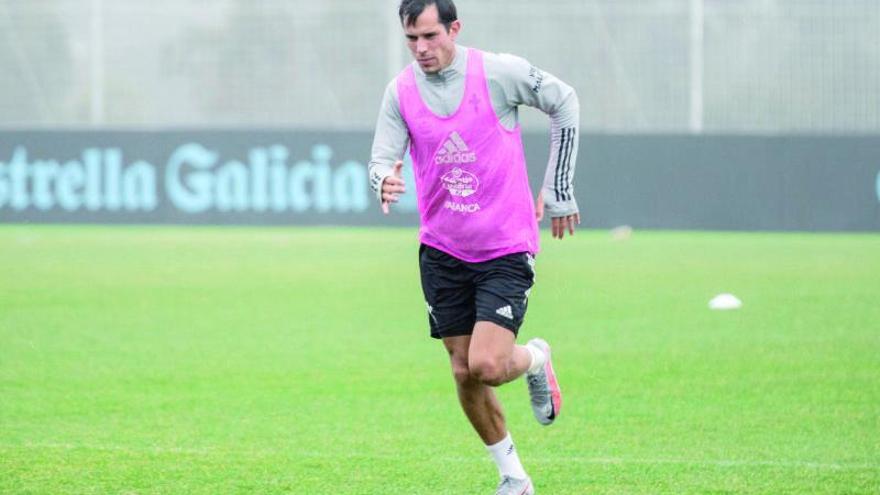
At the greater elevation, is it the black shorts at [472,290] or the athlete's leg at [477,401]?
the black shorts at [472,290]

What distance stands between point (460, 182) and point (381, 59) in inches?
946

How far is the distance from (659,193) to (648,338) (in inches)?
525

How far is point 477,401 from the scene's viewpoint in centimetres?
760

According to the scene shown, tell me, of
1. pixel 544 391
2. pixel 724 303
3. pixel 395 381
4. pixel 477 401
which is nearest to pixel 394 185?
pixel 477 401

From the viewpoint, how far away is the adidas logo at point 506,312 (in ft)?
24.4

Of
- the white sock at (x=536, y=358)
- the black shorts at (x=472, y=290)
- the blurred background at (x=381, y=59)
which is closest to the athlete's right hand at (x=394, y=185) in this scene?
the black shorts at (x=472, y=290)

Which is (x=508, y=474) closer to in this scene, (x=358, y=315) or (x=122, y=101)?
(x=358, y=315)

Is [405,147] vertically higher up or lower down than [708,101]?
higher up

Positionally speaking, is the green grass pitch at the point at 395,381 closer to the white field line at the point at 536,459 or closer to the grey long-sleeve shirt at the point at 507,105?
the white field line at the point at 536,459

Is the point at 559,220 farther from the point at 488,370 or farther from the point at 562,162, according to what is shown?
the point at 488,370

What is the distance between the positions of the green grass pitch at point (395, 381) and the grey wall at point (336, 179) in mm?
5530

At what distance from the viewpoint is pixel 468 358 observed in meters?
7.49

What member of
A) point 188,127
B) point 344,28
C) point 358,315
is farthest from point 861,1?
point 358,315

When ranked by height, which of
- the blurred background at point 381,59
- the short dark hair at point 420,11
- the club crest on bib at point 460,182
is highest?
the short dark hair at point 420,11
